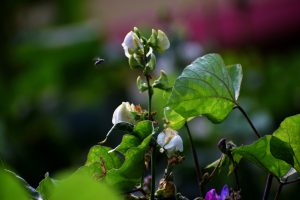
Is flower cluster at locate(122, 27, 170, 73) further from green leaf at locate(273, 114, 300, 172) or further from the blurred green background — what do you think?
the blurred green background

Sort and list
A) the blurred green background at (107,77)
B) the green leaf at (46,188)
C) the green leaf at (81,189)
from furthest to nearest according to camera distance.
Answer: the blurred green background at (107,77)
the green leaf at (46,188)
the green leaf at (81,189)

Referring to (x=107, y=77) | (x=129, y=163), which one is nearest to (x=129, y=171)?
(x=129, y=163)

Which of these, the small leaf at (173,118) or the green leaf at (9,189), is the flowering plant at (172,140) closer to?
the small leaf at (173,118)

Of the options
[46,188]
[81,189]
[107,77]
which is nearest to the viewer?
[81,189]

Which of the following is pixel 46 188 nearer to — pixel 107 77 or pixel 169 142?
pixel 169 142

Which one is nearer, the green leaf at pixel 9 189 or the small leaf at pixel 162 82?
the green leaf at pixel 9 189

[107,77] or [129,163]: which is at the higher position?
[129,163]

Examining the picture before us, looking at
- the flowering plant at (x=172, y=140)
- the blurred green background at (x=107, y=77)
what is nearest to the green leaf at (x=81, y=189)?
the flowering plant at (x=172, y=140)

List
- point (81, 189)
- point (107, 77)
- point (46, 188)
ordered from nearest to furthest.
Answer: point (81, 189) < point (46, 188) < point (107, 77)

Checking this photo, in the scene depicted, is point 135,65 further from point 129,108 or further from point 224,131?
point 224,131
